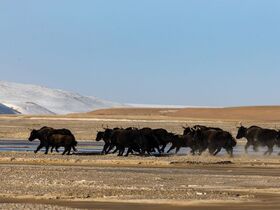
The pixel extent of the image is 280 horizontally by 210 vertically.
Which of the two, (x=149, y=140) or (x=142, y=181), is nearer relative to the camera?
(x=142, y=181)

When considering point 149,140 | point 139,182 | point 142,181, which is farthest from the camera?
point 149,140

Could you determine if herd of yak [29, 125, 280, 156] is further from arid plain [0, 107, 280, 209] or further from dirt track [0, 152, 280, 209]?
dirt track [0, 152, 280, 209]

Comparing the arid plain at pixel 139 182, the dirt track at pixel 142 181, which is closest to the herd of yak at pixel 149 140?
the arid plain at pixel 139 182

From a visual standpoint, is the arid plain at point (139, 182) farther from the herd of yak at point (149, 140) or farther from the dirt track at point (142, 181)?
the herd of yak at point (149, 140)

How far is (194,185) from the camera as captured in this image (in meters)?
22.2

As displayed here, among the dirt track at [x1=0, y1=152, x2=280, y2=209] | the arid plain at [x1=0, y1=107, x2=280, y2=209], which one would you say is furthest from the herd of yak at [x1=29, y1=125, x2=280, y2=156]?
the dirt track at [x1=0, y1=152, x2=280, y2=209]

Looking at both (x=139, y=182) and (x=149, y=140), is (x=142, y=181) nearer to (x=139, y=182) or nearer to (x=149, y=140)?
(x=139, y=182)

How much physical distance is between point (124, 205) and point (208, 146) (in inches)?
757

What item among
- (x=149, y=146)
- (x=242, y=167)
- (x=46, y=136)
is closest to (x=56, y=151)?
(x=46, y=136)

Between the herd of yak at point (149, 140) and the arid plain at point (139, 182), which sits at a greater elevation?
the herd of yak at point (149, 140)

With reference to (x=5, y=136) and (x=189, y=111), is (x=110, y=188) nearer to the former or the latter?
(x=5, y=136)

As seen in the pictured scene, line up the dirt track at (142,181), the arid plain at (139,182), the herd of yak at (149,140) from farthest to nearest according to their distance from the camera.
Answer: the herd of yak at (149,140)
the dirt track at (142,181)
the arid plain at (139,182)

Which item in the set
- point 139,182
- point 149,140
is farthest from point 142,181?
point 149,140

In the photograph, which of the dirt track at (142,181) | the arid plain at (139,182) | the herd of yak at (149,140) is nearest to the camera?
the arid plain at (139,182)
